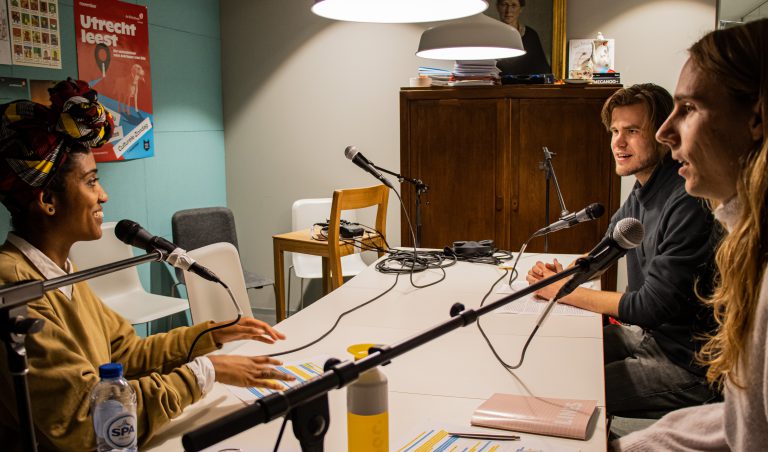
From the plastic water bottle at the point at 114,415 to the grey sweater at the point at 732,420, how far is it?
993mm

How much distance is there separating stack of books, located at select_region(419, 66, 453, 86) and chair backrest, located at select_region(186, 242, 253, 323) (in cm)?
205

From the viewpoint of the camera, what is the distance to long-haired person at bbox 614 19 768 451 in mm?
1032

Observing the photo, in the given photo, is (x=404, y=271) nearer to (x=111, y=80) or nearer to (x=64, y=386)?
(x=64, y=386)

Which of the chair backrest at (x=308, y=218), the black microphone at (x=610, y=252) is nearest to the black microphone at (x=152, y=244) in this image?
the black microphone at (x=610, y=252)

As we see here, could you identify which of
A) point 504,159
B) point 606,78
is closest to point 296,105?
point 504,159

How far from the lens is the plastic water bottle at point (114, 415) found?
4.11ft

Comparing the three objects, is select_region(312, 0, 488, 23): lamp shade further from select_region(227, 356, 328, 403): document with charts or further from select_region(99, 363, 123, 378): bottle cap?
select_region(99, 363, 123, 378): bottle cap

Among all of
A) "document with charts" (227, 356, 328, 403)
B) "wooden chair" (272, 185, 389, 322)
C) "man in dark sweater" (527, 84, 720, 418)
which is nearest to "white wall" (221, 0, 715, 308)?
"wooden chair" (272, 185, 389, 322)

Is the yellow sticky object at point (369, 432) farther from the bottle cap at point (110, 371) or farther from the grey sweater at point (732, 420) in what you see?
the grey sweater at point (732, 420)

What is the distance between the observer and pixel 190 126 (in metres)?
4.61

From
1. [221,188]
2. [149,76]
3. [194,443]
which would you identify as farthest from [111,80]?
[194,443]

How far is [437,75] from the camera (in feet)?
13.6

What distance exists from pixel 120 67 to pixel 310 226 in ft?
5.16

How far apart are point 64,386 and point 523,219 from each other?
10.5 ft
